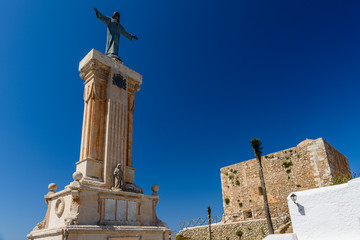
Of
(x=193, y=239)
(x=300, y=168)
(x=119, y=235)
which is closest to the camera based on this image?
(x=119, y=235)

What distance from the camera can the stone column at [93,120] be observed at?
8.59 m

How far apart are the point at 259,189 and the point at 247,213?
2.37 m

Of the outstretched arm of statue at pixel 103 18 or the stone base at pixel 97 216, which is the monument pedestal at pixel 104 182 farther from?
the outstretched arm of statue at pixel 103 18

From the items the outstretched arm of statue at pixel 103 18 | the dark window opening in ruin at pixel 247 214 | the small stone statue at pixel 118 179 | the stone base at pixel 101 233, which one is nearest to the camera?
the stone base at pixel 101 233

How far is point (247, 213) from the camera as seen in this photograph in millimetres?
22406

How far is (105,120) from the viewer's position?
31.1 ft

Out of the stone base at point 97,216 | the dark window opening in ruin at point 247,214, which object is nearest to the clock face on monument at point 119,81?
the stone base at point 97,216

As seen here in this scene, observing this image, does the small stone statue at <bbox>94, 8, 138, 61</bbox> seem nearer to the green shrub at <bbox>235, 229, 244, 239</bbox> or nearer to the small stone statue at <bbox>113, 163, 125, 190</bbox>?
the small stone statue at <bbox>113, 163, 125, 190</bbox>

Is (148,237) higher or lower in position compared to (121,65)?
lower

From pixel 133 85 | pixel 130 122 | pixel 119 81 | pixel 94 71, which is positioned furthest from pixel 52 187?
pixel 133 85

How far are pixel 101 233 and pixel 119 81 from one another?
5666 millimetres

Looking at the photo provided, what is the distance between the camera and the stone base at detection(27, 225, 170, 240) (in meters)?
6.45

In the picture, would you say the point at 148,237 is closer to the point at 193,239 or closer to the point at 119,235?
the point at 119,235

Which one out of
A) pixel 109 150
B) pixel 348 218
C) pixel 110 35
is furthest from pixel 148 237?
pixel 110 35
